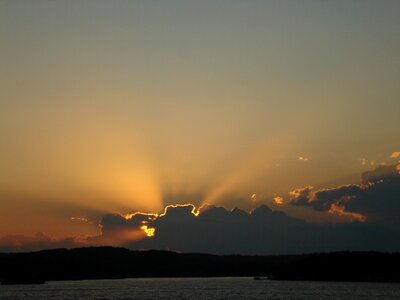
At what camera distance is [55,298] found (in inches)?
5950

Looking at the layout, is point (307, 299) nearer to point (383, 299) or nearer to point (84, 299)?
point (383, 299)

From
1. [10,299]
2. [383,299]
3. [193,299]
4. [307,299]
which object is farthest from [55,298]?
[383,299]

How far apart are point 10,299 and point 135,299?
103 feet

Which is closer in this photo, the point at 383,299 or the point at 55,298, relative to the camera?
the point at 383,299

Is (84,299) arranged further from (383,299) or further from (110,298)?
(383,299)

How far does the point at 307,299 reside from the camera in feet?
446

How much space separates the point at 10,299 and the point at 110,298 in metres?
24.5

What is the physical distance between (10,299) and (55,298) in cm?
1135

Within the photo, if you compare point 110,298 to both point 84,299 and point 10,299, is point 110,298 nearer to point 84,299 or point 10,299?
point 84,299

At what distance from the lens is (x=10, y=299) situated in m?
145

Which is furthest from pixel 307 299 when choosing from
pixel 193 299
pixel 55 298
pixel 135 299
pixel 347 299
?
pixel 55 298

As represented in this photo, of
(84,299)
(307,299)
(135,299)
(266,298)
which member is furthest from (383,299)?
(84,299)

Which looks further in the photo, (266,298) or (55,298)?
(55,298)

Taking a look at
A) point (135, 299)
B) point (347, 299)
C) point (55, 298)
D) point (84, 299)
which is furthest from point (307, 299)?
point (55, 298)
